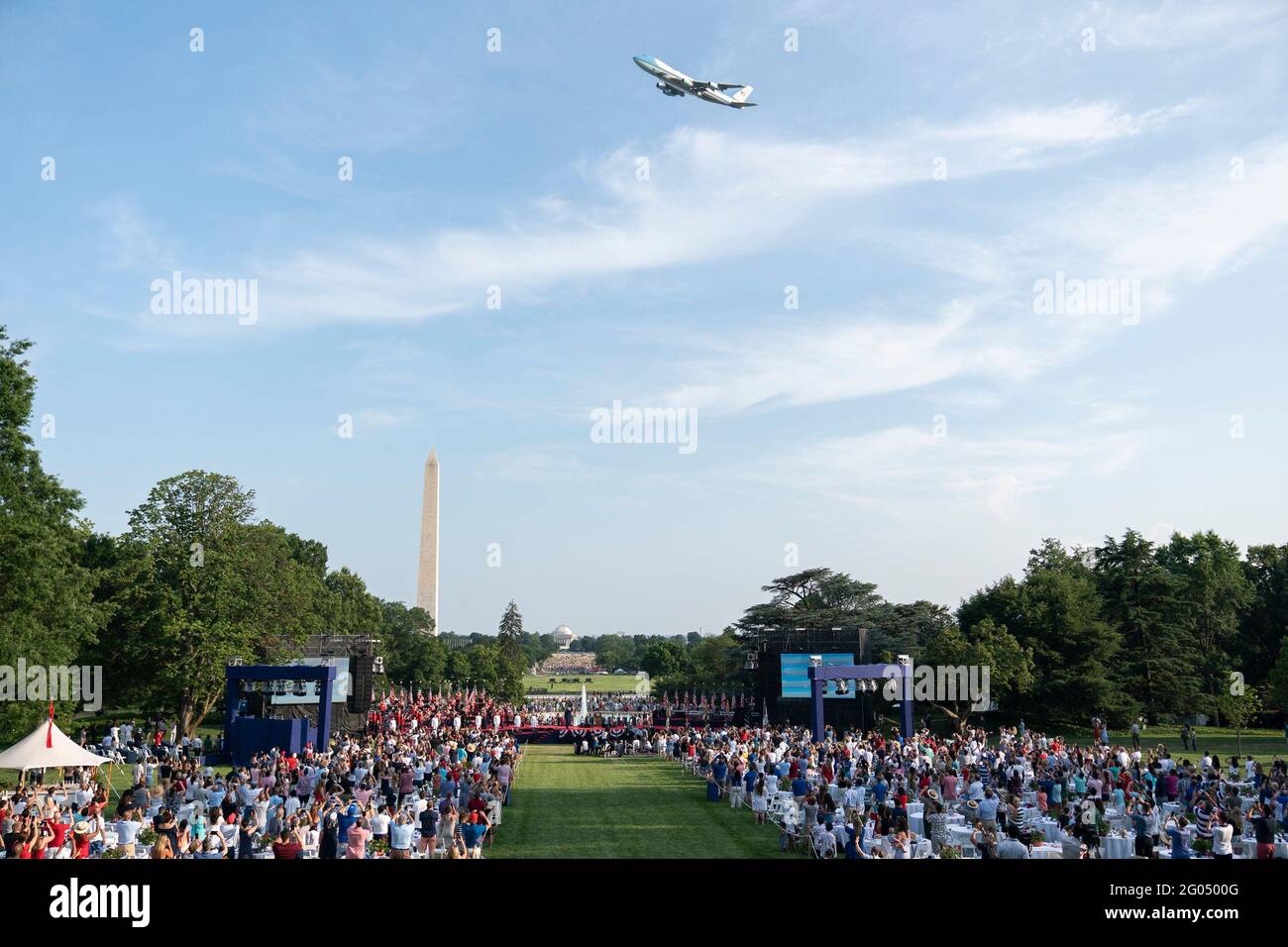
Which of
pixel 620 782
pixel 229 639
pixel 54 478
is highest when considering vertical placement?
pixel 54 478

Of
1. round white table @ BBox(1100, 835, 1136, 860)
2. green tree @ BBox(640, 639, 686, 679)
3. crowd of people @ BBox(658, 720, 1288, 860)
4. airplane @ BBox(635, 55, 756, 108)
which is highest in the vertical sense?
airplane @ BBox(635, 55, 756, 108)

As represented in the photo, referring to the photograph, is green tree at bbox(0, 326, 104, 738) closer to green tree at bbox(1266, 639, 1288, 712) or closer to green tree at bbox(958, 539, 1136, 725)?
green tree at bbox(958, 539, 1136, 725)

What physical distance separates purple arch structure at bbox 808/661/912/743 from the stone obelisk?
67.2 meters

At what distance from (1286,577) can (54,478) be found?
60.7 metres

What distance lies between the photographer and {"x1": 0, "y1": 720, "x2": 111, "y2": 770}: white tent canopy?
62.6 feet

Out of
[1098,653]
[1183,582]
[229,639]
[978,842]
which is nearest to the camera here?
[978,842]

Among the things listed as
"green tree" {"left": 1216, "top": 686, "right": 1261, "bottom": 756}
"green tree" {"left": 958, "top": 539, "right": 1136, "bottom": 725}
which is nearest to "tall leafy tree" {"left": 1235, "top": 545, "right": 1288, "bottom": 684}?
"green tree" {"left": 1216, "top": 686, "right": 1261, "bottom": 756}

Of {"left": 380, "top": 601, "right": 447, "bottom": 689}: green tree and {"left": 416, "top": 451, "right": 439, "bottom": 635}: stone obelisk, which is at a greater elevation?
{"left": 416, "top": 451, "right": 439, "bottom": 635}: stone obelisk

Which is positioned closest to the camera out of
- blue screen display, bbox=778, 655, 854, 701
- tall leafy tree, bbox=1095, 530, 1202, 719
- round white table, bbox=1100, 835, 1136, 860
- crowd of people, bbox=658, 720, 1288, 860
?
round white table, bbox=1100, 835, 1136, 860

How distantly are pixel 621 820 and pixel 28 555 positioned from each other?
19104 mm

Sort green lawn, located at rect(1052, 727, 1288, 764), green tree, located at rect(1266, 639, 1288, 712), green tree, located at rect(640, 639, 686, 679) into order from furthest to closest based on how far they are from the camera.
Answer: green tree, located at rect(640, 639, 686, 679) < green tree, located at rect(1266, 639, 1288, 712) < green lawn, located at rect(1052, 727, 1288, 764)
